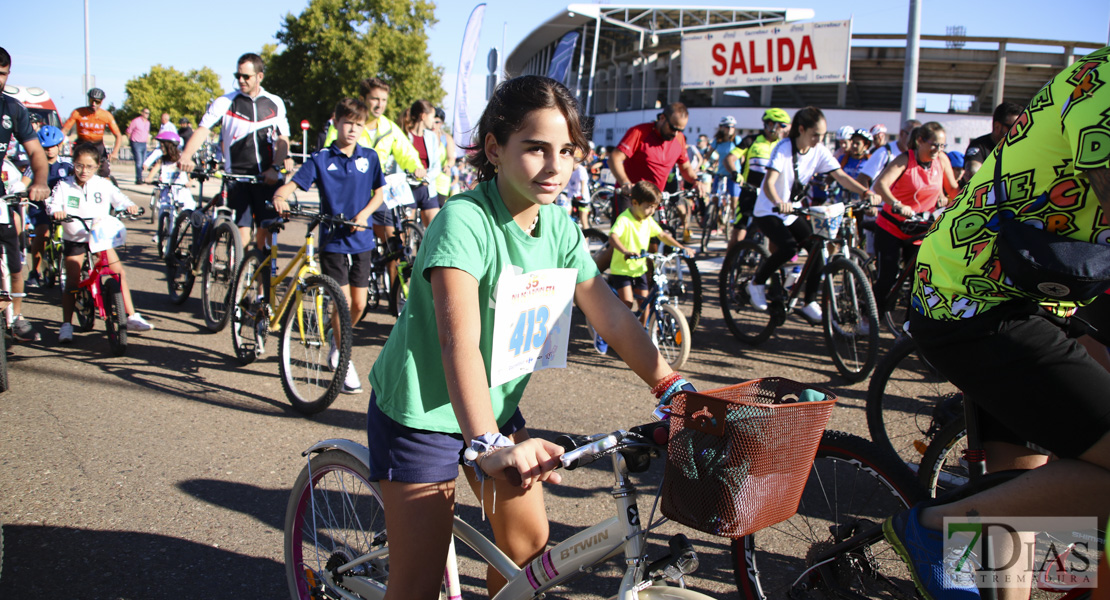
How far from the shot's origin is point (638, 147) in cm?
757

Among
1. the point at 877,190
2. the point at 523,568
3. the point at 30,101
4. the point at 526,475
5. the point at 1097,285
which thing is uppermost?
the point at 30,101

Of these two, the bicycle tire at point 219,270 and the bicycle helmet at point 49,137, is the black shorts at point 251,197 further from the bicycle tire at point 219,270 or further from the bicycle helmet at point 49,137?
the bicycle helmet at point 49,137

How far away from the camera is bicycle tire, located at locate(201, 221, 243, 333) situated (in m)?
6.36

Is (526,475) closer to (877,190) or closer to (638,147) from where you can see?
(877,190)

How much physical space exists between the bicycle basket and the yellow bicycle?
11.6 ft

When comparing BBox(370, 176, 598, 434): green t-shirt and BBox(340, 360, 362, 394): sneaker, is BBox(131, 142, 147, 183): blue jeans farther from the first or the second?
BBox(370, 176, 598, 434): green t-shirt

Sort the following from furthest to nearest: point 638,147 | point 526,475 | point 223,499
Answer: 1. point 638,147
2. point 223,499
3. point 526,475

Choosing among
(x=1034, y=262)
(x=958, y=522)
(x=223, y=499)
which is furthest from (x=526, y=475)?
(x=223, y=499)

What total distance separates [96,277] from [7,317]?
79 cm

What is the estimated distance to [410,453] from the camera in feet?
5.98

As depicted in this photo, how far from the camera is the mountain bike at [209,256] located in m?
6.40

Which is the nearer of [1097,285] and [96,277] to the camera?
[1097,285]

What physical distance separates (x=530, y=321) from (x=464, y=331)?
260mm

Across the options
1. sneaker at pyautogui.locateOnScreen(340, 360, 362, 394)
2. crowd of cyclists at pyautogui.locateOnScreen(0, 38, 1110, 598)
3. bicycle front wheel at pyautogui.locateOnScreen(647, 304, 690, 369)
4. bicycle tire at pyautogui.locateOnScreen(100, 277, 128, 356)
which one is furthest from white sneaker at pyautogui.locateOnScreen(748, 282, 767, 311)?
bicycle tire at pyautogui.locateOnScreen(100, 277, 128, 356)
